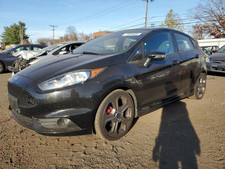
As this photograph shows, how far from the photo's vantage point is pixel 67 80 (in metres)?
1.87

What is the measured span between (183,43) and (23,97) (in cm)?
316

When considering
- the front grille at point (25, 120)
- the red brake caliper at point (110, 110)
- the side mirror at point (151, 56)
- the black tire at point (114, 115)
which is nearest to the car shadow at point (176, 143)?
the black tire at point (114, 115)

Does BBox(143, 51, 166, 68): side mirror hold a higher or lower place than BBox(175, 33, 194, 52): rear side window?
lower

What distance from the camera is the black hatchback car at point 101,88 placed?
5.99ft

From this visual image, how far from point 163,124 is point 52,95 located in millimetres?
1814

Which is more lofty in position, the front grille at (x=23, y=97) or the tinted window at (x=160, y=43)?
the tinted window at (x=160, y=43)

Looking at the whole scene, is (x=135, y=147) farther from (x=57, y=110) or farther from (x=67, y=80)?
(x=67, y=80)

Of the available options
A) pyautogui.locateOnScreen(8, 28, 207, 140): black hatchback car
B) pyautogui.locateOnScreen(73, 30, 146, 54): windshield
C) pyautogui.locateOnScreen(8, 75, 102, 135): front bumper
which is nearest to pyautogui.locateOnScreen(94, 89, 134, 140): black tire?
pyautogui.locateOnScreen(8, 28, 207, 140): black hatchback car

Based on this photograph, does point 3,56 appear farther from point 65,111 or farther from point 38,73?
point 65,111

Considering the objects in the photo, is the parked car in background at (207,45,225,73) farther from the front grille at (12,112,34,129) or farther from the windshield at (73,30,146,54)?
the front grille at (12,112,34,129)

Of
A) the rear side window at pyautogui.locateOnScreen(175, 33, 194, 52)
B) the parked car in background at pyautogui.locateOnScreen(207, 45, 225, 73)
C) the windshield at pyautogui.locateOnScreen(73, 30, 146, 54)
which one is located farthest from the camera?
the parked car in background at pyautogui.locateOnScreen(207, 45, 225, 73)

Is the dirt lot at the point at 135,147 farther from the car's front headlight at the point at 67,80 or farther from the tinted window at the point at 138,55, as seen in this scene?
the tinted window at the point at 138,55

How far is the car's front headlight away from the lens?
6.04 ft

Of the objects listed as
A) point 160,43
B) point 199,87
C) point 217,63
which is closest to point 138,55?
point 160,43
